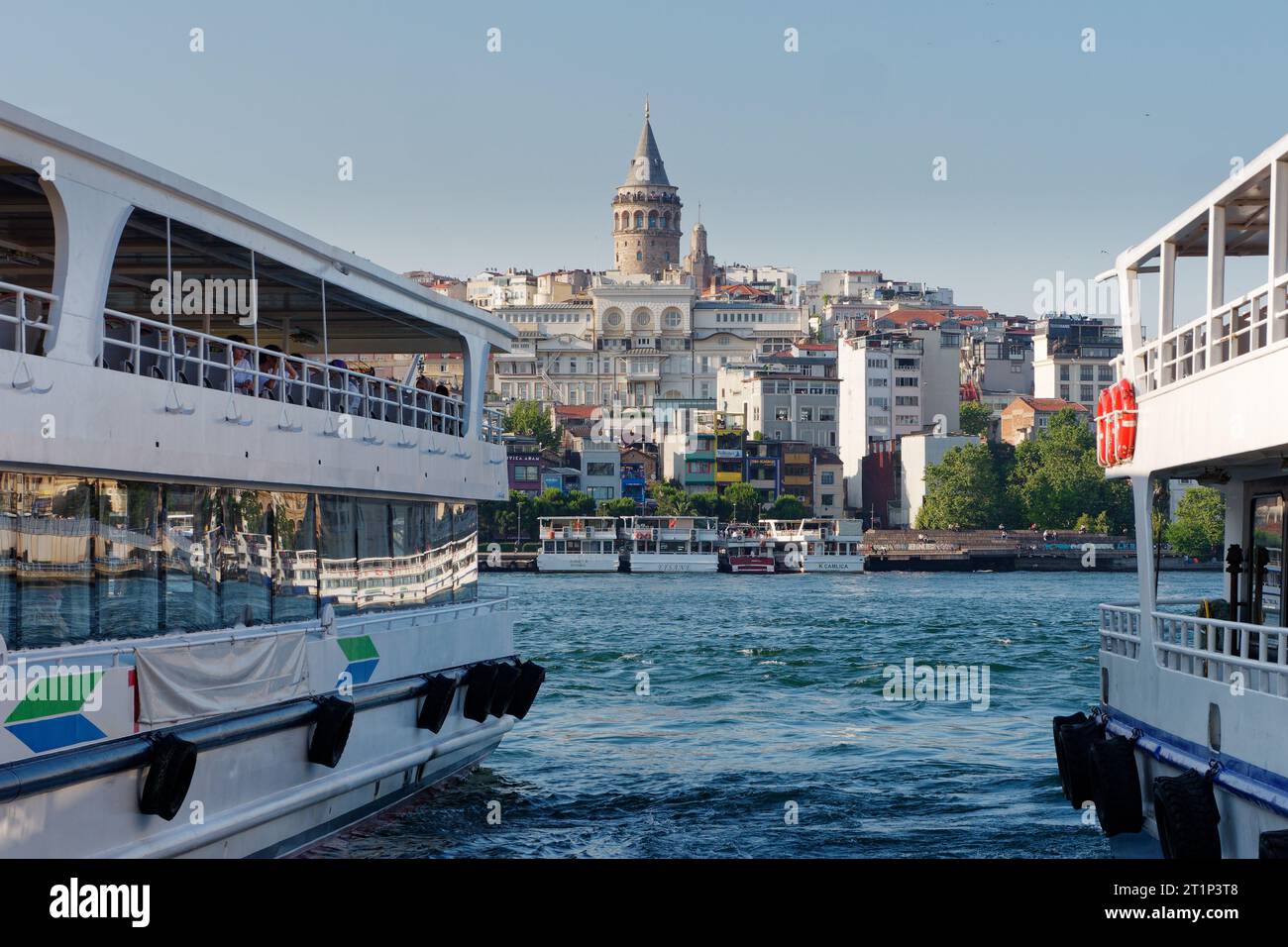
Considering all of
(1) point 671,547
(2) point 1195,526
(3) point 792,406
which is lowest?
(1) point 671,547

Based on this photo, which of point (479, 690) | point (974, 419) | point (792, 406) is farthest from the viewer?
point (974, 419)

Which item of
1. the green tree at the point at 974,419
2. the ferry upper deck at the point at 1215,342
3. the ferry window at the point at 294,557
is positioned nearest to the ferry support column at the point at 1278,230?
the ferry upper deck at the point at 1215,342

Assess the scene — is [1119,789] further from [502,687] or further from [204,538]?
[204,538]

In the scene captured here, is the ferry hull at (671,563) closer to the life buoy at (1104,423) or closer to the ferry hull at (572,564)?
the ferry hull at (572,564)

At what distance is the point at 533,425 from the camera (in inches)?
5935

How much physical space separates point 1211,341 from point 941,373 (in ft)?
447

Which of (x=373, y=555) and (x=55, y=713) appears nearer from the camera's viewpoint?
(x=55, y=713)

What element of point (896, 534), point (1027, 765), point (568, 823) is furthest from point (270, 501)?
point (896, 534)

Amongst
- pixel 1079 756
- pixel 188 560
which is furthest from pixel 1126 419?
pixel 188 560

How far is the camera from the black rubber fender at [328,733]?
43.3 feet

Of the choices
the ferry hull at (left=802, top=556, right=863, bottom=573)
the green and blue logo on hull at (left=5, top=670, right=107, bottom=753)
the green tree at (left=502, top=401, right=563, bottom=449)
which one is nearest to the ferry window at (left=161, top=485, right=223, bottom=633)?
the green and blue logo on hull at (left=5, top=670, right=107, bottom=753)

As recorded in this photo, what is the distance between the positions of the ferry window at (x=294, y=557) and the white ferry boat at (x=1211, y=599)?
21.7 ft

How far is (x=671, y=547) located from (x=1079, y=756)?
9446 cm

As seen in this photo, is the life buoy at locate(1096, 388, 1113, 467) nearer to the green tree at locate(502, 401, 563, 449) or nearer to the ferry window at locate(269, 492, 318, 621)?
the ferry window at locate(269, 492, 318, 621)
